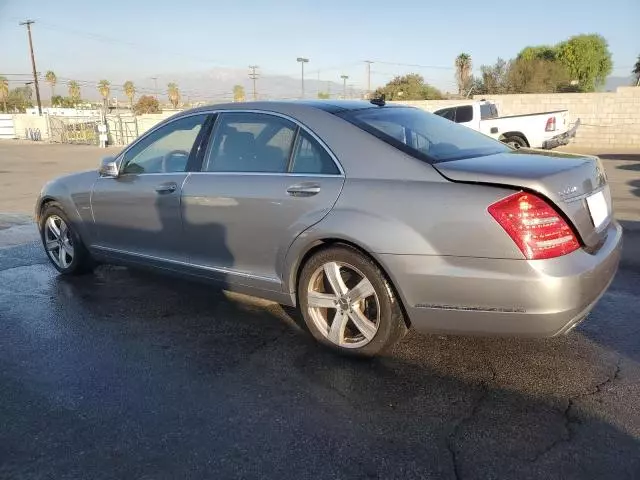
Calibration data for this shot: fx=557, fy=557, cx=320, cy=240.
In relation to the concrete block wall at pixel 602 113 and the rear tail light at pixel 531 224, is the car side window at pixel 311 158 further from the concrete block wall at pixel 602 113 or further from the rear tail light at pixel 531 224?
the concrete block wall at pixel 602 113

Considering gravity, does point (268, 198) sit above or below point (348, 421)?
above

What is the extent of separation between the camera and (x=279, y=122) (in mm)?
3865

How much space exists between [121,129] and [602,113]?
2717cm

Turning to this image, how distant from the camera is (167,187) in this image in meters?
4.32

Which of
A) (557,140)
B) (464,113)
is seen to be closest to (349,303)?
(464,113)

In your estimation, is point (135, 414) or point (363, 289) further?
point (363, 289)

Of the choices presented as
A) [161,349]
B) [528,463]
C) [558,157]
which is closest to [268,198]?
[161,349]

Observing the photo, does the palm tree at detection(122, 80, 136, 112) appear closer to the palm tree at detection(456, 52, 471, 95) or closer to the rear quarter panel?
the palm tree at detection(456, 52, 471, 95)

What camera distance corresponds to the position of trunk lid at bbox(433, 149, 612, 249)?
2910 millimetres

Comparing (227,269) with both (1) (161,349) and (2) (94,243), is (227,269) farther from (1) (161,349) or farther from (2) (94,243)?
(2) (94,243)

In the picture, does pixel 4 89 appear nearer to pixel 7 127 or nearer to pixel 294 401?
pixel 7 127

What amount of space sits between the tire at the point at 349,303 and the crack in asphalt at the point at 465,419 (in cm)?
56

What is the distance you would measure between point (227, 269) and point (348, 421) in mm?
1630

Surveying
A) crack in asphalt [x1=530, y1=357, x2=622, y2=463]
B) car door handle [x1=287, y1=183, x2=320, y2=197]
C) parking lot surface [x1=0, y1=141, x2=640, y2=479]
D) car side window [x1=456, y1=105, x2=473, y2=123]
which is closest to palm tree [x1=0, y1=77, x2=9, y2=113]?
car side window [x1=456, y1=105, x2=473, y2=123]
